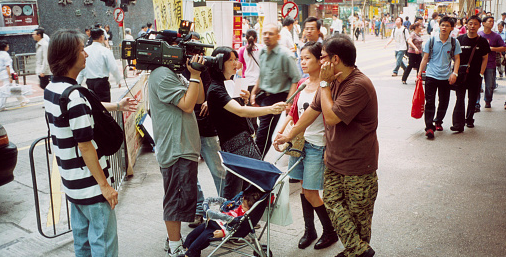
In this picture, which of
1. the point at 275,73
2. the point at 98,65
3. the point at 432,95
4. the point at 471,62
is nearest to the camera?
the point at 275,73

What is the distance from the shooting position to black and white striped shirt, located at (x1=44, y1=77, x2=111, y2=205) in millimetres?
2643

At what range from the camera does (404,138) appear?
7.44 metres

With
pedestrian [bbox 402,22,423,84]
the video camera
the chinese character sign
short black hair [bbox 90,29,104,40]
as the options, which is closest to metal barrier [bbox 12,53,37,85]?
the chinese character sign

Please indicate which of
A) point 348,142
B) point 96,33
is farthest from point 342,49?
point 96,33

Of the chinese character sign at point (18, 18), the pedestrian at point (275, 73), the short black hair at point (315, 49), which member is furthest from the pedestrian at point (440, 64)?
the chinese character sign at point (18, 18)

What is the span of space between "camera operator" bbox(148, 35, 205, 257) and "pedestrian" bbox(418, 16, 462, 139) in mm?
5024

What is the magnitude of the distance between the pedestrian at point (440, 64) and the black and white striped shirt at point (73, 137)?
19.4 ft

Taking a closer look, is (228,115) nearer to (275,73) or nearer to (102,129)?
(102,129)

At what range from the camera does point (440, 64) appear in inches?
281

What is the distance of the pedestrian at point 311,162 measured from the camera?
3.69m

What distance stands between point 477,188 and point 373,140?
9.14 feet

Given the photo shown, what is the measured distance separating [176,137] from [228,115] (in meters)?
0.61

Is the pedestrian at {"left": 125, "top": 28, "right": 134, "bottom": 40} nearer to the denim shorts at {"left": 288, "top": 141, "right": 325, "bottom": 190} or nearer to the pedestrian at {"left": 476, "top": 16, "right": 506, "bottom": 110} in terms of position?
the pedestrian at {"left": 476, "top": 16, "right": 506, "bottom": 110}

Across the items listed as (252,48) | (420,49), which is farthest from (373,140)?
(420,49)
